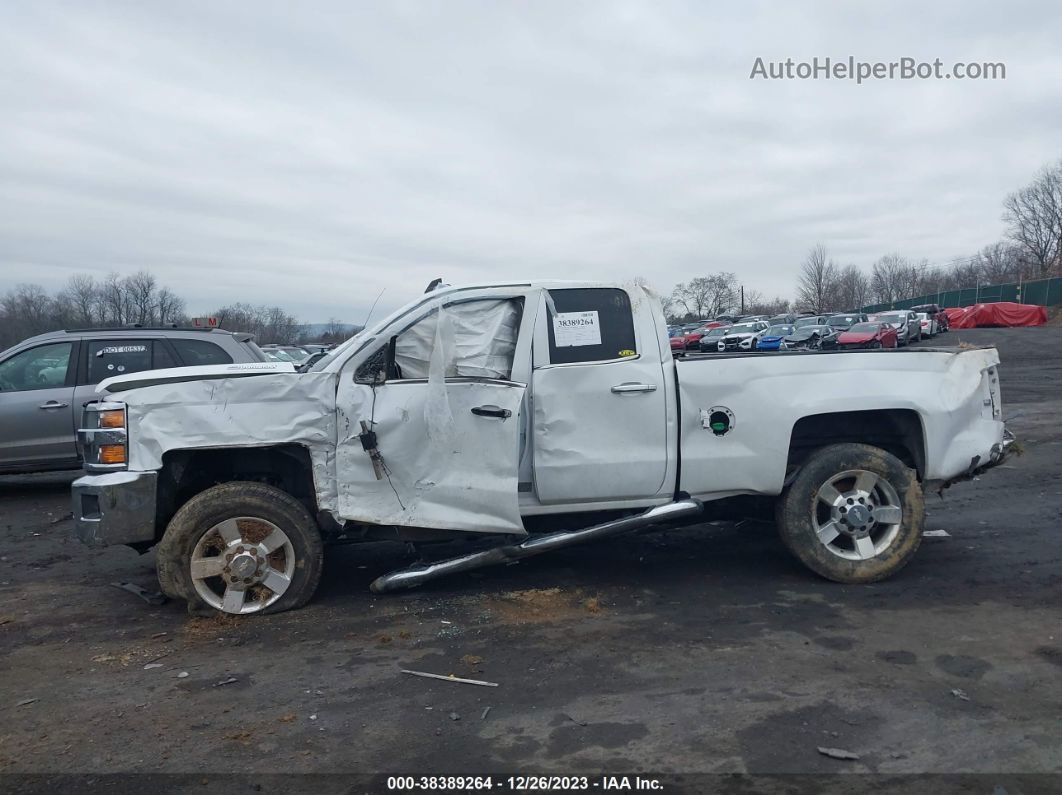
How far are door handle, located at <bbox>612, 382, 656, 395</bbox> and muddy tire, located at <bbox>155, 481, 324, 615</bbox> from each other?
2119mm

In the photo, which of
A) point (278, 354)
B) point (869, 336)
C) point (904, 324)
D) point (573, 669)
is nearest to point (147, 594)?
point (573, 669)

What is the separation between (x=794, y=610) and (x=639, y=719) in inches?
69.4

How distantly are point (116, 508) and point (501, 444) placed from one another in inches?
94.2

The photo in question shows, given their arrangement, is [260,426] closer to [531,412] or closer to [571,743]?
[531,412]

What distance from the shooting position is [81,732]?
3807 millimetres

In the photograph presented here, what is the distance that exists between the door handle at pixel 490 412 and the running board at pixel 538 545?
839 millimetres

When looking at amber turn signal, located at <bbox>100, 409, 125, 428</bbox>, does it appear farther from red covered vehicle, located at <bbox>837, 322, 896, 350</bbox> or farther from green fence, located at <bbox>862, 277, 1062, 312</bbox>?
green fence, located at <bbox>862, 277, 1062, 312</bbox>

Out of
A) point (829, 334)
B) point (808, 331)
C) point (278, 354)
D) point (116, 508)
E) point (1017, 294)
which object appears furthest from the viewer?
point (1017, 294)

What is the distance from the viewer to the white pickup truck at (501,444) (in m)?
5.12

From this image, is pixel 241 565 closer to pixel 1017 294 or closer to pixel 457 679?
pixel 457 679

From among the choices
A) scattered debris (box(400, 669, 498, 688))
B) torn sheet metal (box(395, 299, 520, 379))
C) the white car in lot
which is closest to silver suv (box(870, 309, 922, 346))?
the white car in lot

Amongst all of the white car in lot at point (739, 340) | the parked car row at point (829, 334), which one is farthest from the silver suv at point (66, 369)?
the white car in lot at point (739, 340)

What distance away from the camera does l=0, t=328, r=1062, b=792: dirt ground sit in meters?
3.52

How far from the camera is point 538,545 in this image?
5.21m
